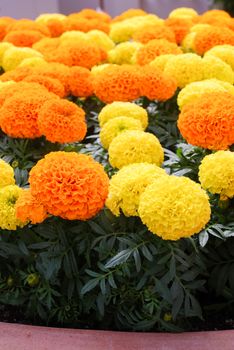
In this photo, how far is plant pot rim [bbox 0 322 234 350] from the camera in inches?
52.3

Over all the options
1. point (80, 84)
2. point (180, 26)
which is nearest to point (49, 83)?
point (80, 84)

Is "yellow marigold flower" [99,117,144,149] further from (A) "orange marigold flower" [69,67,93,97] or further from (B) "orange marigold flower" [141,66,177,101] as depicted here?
(A) "orange marigold flower" [69,67,93,97]

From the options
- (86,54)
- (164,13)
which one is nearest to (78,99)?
(86,54)

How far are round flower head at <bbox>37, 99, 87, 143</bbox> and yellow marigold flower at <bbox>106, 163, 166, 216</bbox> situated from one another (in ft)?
1.10

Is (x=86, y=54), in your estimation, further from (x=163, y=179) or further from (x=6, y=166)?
(x=163, y=179)

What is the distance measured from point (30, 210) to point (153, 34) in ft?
6.16

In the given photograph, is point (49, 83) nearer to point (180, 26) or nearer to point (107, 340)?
point (107, 340)

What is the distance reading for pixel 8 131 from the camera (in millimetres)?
1825

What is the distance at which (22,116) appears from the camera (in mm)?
1798

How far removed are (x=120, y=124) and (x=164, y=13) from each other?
255 inches

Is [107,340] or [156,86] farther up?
[156,86]

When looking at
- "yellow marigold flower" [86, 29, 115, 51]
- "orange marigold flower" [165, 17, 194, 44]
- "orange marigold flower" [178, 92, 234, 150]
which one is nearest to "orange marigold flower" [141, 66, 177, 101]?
"orange marigold flower" [178, 92, 234, 150]

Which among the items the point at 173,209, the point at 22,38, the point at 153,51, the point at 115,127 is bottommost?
the point at 22,38

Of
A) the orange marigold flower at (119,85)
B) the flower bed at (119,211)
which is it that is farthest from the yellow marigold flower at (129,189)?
the orange marigold flower at (119,85)
